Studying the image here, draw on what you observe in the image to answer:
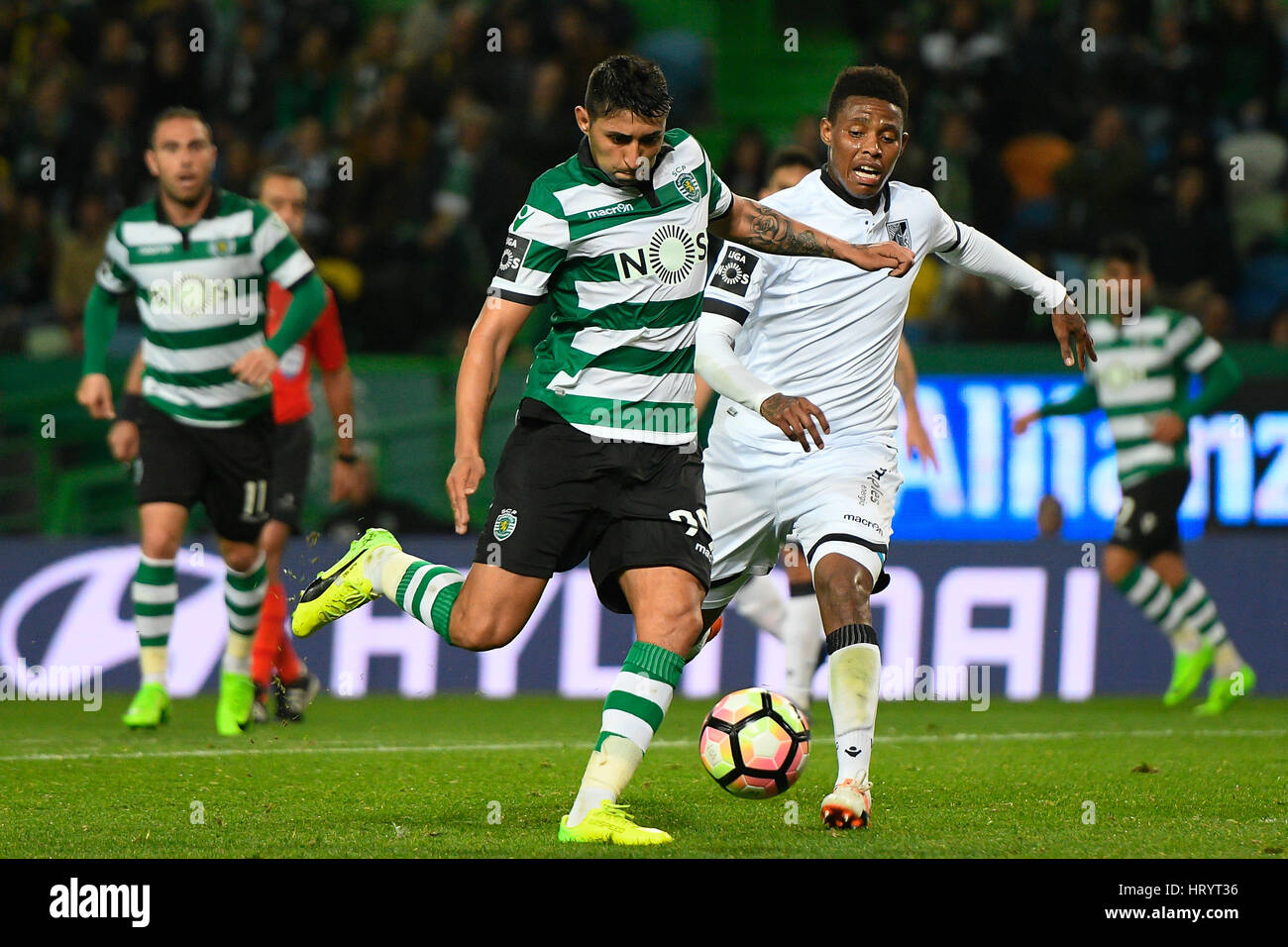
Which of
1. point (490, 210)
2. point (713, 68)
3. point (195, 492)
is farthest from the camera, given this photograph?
point (713, 68)

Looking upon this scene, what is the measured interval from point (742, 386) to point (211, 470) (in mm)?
3553

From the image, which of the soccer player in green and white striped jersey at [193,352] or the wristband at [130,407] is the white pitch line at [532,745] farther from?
the wristband at [130,407]

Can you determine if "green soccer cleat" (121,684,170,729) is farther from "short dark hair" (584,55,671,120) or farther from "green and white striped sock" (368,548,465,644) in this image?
"short dark hair" (584,55,671,120)

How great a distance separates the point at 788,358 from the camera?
627 centimetres

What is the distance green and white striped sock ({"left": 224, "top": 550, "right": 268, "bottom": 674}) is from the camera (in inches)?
335

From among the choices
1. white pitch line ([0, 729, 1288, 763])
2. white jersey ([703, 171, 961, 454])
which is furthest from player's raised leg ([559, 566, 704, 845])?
white pitch line ([0, 729, 1288, 763])

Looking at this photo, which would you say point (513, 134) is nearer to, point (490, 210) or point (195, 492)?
point (490, 210)

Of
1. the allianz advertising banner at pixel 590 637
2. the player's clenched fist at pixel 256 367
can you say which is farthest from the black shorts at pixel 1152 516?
the player's clenched fist at pixel 256 367

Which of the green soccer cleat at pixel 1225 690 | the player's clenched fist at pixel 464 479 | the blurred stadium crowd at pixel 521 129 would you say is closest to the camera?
the player's clenched fist at pixel 464 479

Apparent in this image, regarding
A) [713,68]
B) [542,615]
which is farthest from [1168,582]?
[713,68]

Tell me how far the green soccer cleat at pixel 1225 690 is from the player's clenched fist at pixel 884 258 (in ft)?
14.6

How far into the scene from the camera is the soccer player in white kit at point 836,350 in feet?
19.4

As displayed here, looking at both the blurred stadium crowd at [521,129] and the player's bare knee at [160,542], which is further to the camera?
the blurred stadium crowd at [521,129]

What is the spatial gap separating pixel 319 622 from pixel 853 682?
1.71 meters
